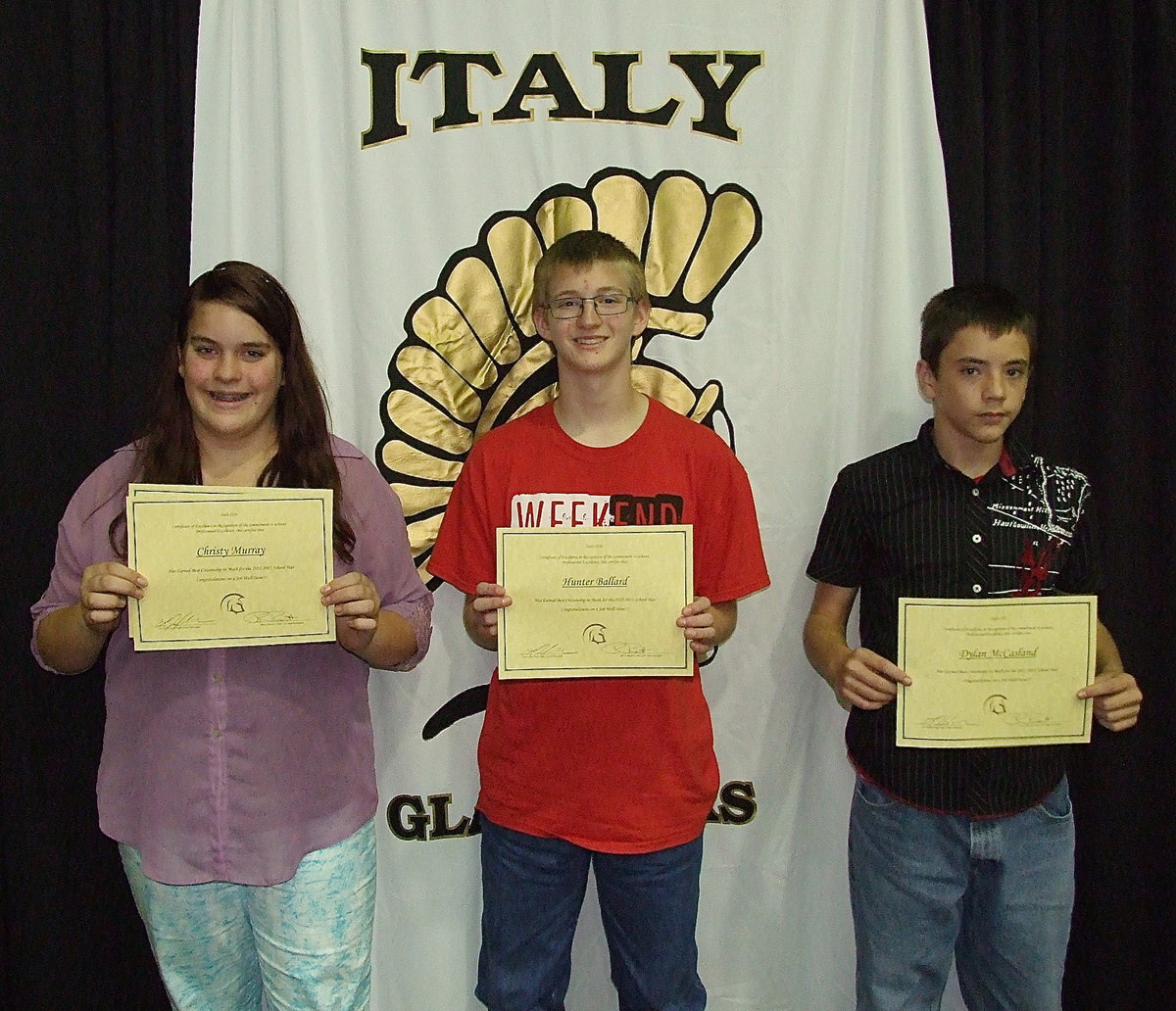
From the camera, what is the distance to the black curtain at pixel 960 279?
2.20 meters

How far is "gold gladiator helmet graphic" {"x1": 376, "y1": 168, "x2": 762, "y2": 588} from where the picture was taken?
7.55 ft

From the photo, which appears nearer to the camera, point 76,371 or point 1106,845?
point 76,371

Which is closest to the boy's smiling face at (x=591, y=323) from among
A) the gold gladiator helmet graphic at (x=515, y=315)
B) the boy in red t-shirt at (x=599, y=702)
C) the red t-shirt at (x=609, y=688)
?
the boy in red t-shirt at (x=599, y=702)

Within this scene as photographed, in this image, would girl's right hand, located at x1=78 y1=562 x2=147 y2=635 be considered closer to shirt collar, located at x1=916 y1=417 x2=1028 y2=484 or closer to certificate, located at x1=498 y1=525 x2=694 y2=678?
certificate, located at x1=498 y1=525 x2=694 y2=678

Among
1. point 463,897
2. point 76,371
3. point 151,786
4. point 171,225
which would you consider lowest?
point 463,897

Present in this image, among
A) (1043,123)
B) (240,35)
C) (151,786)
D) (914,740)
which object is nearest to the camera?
(151,786)

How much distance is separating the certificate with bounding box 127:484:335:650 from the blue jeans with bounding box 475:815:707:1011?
0.65 metres

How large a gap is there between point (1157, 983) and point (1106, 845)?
42cm

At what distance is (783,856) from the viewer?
8.03 ft

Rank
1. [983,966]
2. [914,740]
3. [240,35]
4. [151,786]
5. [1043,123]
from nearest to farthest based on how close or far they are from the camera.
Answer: [151,786] → [914,740] → [983,966] → [240,35] → [1043,123]

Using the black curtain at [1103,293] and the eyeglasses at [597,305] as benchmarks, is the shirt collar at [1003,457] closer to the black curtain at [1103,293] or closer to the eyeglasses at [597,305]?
A: the black curtain at [1103,293]

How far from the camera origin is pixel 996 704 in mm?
1787

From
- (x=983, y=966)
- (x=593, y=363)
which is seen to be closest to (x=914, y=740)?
(x=983, y=966)

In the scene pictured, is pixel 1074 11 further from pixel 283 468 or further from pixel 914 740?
pixel 283 468
